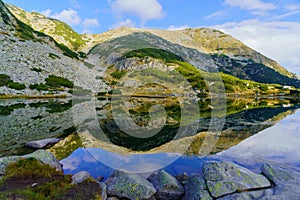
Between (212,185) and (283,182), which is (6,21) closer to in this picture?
(212,185)

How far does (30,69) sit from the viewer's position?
278 ft

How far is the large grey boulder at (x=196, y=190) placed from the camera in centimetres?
971

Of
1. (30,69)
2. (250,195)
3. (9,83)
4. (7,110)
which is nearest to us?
(250,195)

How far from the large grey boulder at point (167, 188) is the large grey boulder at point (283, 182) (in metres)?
3.95

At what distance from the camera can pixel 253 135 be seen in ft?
81.5

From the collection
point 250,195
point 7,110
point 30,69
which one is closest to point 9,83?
point 30,69

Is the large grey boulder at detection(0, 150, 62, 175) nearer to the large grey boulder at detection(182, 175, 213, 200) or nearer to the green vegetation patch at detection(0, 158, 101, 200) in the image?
the green vegetation patch at detection(0, 158, 101, 200)

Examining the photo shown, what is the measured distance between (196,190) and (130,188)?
3.03m

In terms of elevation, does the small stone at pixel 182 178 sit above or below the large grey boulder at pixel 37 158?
below

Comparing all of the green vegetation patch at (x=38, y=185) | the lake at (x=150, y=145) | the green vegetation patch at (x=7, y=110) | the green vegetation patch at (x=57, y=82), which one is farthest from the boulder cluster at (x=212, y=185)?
the green vegetation patch at (x=57, y=82)

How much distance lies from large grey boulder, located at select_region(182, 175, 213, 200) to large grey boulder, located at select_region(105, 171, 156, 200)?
167 cm

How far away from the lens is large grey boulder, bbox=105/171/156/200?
388 inches

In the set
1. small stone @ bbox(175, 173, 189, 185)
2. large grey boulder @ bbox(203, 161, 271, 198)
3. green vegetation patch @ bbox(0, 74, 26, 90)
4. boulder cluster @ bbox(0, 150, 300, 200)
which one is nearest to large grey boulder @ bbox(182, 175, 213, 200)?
boulder cluster @ bbox(0, 150, 300, 200)

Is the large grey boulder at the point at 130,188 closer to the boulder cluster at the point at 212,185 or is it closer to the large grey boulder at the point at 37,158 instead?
the boulder cluster at the point at 212,185
